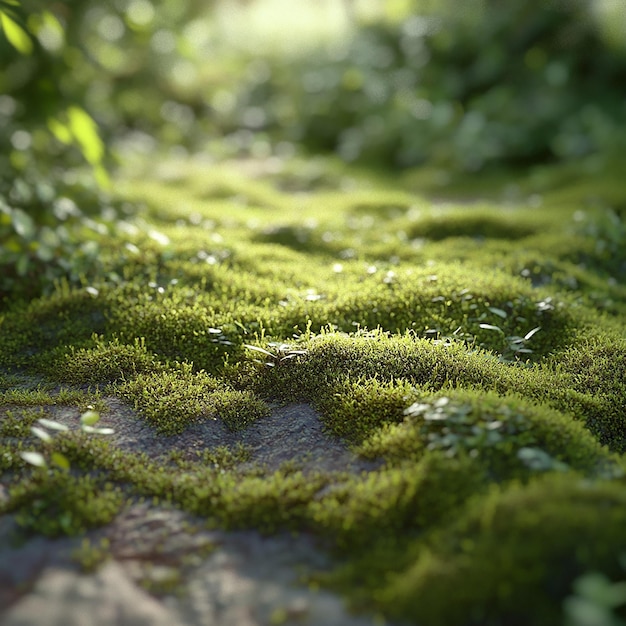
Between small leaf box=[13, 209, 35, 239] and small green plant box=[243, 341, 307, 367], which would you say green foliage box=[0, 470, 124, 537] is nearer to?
small green plant box=[243, 341, 307, 367]

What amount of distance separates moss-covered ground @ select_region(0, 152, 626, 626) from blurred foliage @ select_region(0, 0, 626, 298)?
123 cm

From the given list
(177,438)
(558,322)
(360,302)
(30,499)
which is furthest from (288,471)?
(558,322)

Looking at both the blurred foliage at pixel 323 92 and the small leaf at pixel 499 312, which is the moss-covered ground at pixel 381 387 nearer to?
the small leaf at pixel 499 312

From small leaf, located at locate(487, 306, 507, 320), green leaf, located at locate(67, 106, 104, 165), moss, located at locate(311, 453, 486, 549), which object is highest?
green leaf, located at locate(67, 106, 104, 165)

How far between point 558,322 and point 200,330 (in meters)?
1.97

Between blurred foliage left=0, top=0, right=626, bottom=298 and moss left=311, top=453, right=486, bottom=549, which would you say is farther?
blurred foliage left=0, top=0, right=626, bottom=298

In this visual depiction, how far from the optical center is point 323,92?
10.5 m

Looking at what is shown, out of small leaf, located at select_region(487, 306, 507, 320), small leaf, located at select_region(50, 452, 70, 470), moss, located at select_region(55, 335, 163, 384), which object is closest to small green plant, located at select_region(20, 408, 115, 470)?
small leaf, located at select_region(50, 452, 70, 470)

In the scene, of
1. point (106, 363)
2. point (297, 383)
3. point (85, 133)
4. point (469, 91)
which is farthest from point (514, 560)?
point (469, 91)

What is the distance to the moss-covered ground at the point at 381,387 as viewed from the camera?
1.88m

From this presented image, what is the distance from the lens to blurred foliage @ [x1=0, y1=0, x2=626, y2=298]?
5.71 meters

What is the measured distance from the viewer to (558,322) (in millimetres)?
3578

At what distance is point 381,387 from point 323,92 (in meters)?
8.69

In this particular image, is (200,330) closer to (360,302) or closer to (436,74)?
(360,302)
